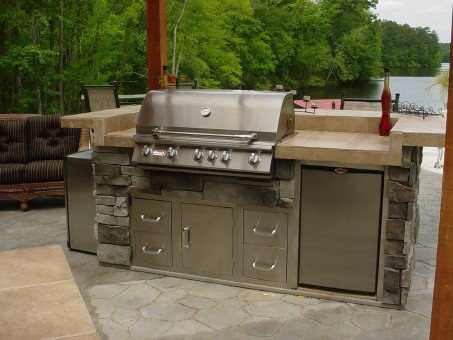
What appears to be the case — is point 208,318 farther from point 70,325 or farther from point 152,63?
point 152,63

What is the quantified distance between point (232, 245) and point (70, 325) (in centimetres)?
256

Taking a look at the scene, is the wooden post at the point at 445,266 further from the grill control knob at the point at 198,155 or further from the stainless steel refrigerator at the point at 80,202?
the stainless steel refrigerator at the point at 80,202

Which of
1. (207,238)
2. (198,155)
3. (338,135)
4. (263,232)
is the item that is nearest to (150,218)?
(207,238)

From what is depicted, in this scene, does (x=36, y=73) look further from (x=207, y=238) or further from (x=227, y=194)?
(x=227, y=194)

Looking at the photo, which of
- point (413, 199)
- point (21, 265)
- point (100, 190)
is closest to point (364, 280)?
point (413, 199)

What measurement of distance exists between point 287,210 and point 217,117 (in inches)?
30.8

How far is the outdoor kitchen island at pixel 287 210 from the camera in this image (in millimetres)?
3422

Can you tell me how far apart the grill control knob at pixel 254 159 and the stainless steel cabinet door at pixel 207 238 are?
506 mm

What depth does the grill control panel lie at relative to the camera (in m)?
3.45

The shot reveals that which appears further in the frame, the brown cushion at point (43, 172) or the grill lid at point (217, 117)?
the brown cushion at point (43, 172)

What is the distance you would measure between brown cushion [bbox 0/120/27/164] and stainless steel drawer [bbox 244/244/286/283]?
331 cm

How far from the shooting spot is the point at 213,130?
3.63 m

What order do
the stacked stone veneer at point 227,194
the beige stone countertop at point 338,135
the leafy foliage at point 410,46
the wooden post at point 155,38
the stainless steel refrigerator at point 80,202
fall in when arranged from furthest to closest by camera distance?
1. the leafy foliage at point 410,46
2. the wooden post at point 155,38
3. the stainless steel refrigerator at point 80,202
4. the stacked stone veneer at point 227,194
5. the beige stone countertop at point 338,135

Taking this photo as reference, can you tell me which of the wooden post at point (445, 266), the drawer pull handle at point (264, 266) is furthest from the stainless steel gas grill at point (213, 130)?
the wooden post at point (445, 266)
